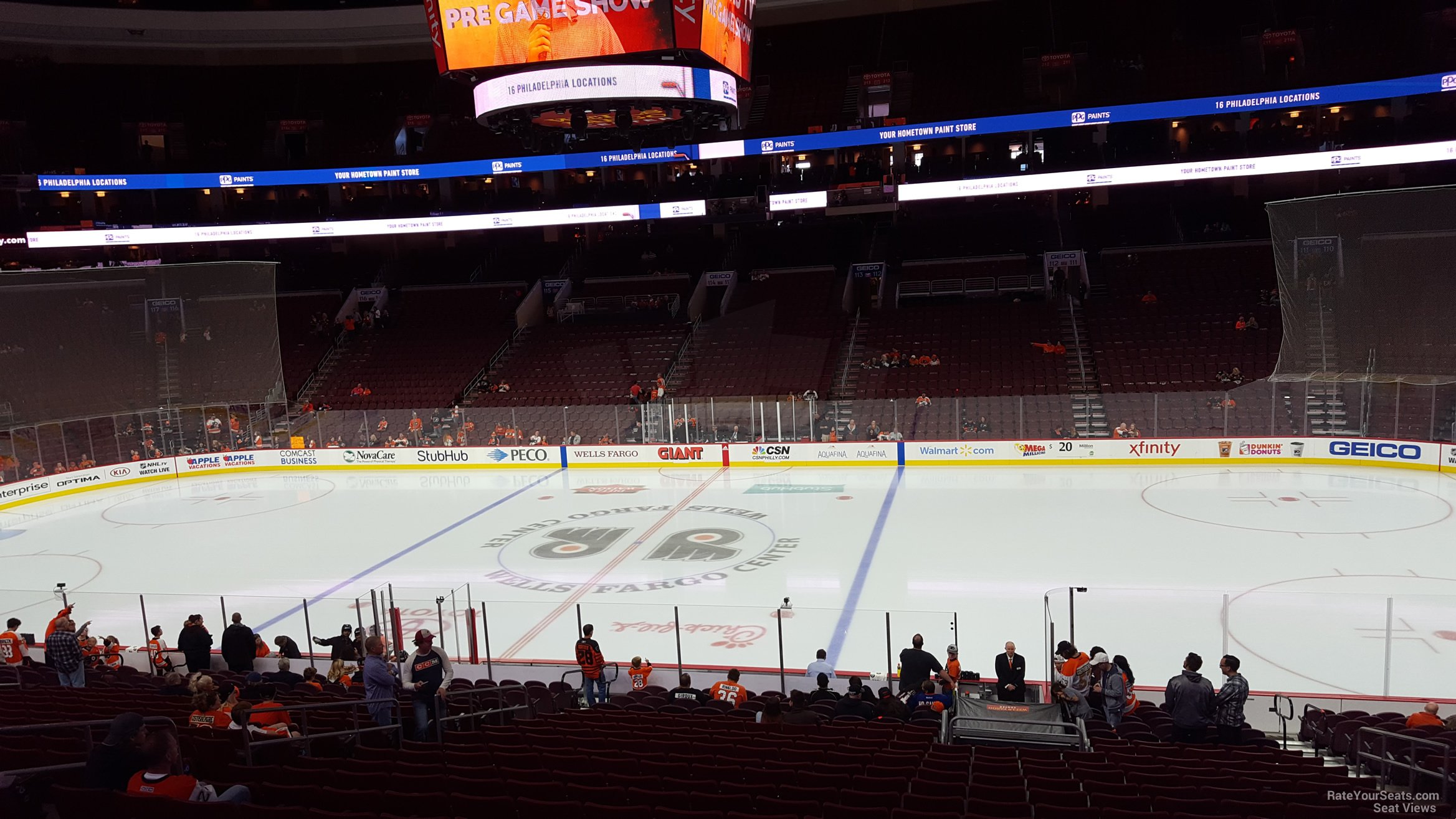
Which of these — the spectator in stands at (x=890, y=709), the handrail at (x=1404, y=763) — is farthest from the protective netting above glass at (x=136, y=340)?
the handrail at (x=1404, y=763)

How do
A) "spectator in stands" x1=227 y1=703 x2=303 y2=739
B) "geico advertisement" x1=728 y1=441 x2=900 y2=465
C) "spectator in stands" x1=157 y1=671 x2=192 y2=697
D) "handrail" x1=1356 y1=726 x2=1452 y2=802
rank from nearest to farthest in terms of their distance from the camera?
"handrail" x1=1356 y1=726 x2=1452 y2=802 < "spectator in stands" x1=227 y1=703 x2=303 y2=739 < "spectator in stands" x1=157 y1=671 x2=192 y2=697 < "geico advertisement" x1=728 y1=441 x2=900 y2=465

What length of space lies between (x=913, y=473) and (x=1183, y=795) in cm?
1795

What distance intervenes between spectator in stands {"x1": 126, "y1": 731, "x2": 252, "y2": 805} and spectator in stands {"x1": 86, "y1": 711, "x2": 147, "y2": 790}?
78 mm

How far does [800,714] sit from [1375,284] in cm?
1815

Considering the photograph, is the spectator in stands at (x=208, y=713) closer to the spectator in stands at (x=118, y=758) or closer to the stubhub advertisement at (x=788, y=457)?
the spectator in stands at (x=118, y=758)

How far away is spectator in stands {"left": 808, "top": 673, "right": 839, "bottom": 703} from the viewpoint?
354 inches

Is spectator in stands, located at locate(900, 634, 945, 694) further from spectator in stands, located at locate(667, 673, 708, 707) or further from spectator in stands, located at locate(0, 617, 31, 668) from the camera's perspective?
spectator in stands, located at locate(0, 617, 31, 668)

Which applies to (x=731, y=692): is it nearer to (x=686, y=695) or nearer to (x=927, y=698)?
(x=686, y=695)

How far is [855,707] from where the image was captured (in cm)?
858

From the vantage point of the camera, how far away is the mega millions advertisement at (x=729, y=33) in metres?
13.1

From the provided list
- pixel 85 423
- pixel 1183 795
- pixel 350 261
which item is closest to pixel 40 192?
pixel 350 261

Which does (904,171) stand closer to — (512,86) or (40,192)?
(512,86)

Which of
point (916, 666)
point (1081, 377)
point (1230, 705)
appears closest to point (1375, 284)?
point (1081, 377)

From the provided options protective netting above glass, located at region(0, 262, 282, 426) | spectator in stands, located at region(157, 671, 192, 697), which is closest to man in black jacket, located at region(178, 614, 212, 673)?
spectator in stands, located at region(157, 671, 192, 697)
